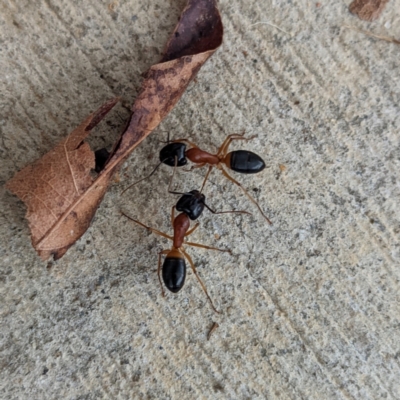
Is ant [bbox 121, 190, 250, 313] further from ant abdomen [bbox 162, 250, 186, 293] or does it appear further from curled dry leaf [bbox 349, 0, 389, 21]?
curled dry leaf [bbox 349, 0, 389, 21]

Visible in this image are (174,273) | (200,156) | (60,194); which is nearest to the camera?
(60,194)

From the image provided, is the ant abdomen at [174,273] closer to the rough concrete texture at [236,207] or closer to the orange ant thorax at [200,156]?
the rough concrete texture at [236,207]

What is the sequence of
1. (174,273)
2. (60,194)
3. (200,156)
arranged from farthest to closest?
(200,156) < (174,273) < (60,194)

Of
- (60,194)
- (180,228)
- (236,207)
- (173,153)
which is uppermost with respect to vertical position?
(60,194)

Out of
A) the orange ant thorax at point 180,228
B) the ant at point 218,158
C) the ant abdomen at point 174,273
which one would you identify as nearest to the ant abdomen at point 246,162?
the ant at point 218,158

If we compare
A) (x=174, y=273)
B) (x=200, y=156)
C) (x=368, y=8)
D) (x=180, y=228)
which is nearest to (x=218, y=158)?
(x=200, y=156)

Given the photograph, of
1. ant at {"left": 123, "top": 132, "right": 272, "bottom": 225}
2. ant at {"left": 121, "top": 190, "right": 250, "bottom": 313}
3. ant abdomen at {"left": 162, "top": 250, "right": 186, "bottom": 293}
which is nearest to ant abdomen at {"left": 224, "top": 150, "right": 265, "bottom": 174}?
ant at {"left": 123, "top": 132, "right": 272, "bottom": 225}

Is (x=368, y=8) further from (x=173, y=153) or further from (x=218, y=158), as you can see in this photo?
(x=173, y=153)
